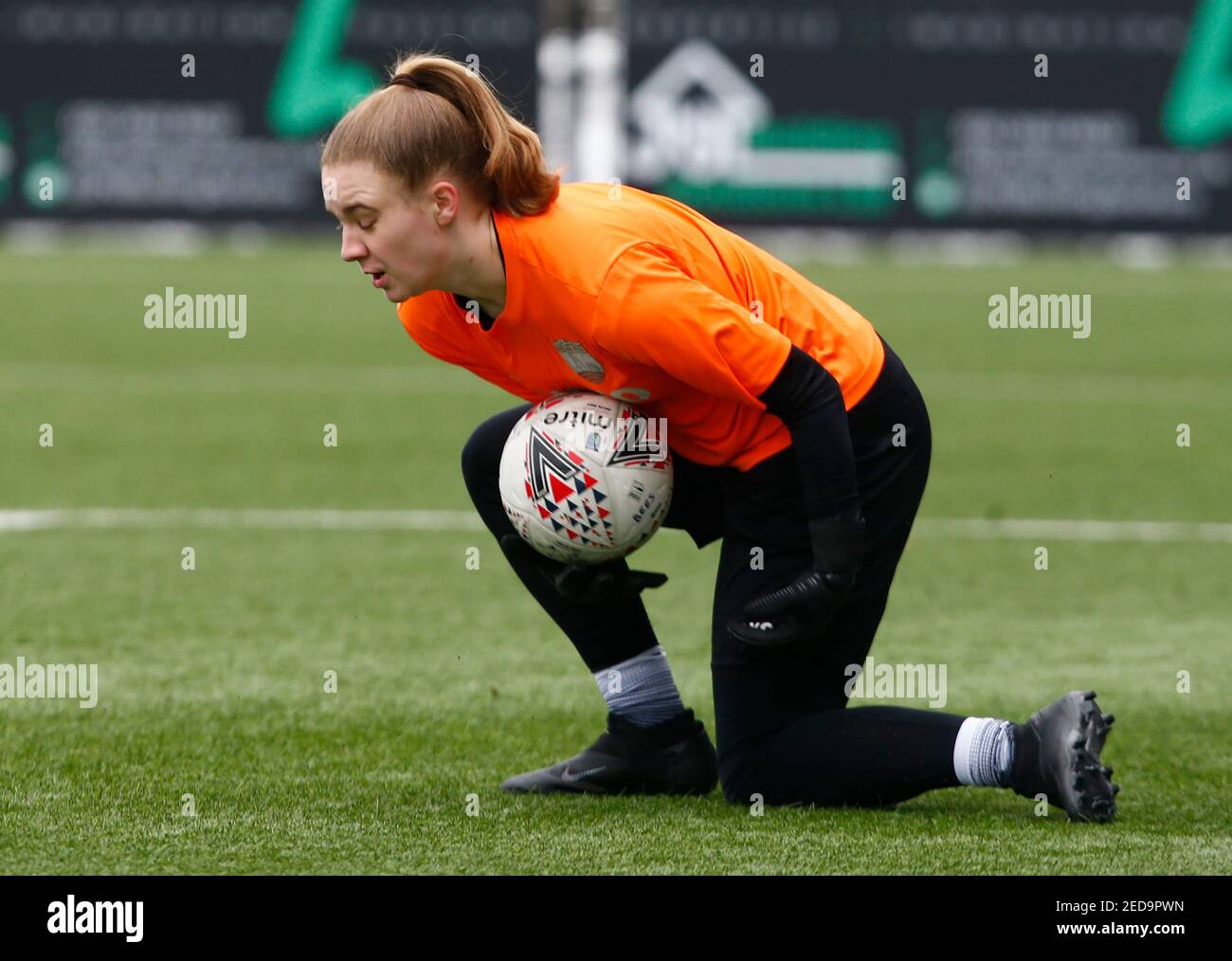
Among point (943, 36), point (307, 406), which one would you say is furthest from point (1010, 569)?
point (943, 36)

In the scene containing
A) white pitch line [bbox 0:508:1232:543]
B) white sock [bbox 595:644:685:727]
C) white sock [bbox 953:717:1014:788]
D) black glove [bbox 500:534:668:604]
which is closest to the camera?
white sock [bbox 953:717:1014:788]

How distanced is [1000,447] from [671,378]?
7560 mm

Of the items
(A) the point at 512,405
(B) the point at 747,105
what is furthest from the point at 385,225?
(B) the point at 747,105

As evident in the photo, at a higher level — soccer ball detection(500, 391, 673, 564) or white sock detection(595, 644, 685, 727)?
soccer ball detection(500, 391, 673, 564)

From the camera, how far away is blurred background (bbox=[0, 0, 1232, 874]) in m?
4.75

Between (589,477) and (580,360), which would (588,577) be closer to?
(589,477)

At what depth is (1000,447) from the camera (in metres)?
11.8

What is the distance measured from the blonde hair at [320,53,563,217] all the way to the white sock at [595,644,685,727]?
1202 mm

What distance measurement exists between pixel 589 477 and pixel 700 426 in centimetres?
28

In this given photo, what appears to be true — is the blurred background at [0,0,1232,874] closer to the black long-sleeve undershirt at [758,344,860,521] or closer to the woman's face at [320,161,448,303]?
the woman's face at [320,161,448,303]

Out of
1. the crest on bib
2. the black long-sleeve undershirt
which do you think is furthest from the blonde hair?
the black long-sleeve undershirt

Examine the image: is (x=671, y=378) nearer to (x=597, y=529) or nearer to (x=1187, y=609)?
(x=597, y=529)

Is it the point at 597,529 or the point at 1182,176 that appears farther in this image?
the point at 1182,176

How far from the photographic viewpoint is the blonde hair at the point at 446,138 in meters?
4.23
